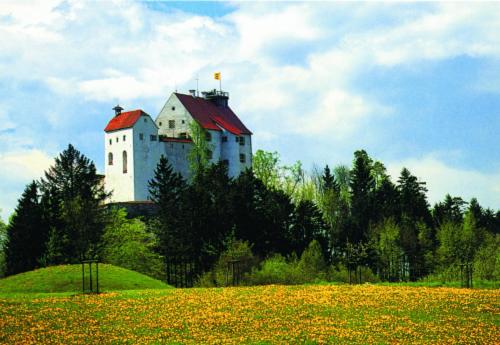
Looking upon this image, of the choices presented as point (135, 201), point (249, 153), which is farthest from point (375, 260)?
point (249, 153)

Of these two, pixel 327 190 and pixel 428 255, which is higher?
pixel 327 190

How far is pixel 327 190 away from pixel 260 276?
60.4 metres

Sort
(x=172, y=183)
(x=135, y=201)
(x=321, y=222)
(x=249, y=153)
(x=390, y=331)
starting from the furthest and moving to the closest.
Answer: (x=249, y=153) → (x=135, y=201) → (x=172, y=183) → (x=321, y=222) → (x=390, y=331)

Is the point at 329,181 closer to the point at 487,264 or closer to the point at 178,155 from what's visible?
the point at 178,155

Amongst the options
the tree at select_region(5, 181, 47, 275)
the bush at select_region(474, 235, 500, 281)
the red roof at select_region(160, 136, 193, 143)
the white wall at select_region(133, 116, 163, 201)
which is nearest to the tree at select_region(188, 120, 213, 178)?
the red roof at select_region(160, 136, 193, 143)

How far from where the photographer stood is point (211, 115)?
13938 centimetres

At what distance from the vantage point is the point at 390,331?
107ft

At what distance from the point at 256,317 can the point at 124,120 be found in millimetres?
93871

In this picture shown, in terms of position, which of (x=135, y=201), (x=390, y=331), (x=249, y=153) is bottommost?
(x=390, y=331)

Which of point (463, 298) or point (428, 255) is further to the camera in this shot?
point (428, 255)

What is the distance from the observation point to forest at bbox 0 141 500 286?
76.4 m

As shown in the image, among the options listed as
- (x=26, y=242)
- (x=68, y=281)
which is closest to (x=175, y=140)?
(x=26, y=242)

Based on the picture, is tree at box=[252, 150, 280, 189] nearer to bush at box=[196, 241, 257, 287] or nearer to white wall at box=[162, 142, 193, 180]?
white wall at box=[162, 142, 193, 180]

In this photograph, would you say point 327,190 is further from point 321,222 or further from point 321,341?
point 321,341
